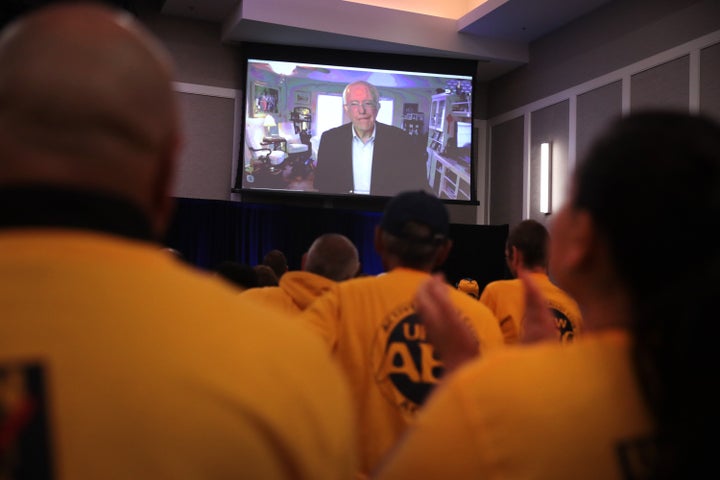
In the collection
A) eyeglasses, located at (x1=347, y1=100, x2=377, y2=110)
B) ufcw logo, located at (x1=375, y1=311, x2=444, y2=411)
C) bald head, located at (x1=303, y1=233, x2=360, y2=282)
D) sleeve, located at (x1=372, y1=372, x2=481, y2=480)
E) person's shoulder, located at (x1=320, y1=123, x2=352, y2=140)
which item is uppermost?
eyeglasses, located at (x1=347, y1=100, x2=377, y2=110)

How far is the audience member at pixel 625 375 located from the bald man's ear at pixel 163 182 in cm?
38

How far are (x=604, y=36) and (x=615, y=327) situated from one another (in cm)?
869

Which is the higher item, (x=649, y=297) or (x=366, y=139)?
(x=366, y=139)

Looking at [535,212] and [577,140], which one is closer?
[577,140]

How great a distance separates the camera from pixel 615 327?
84 cm

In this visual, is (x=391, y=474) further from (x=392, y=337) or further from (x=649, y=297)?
(x=392, y=337)

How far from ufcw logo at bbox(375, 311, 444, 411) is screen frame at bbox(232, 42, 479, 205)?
7.32m

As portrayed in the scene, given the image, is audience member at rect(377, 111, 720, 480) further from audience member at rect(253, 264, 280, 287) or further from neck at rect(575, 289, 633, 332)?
audience member at rect(253, 264, 280, 287)

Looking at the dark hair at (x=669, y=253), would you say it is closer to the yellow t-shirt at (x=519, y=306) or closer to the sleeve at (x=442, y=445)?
the sleeve at (x=442, y=445)

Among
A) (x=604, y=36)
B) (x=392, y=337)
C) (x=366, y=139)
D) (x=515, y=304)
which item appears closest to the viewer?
(x=392, y=337)

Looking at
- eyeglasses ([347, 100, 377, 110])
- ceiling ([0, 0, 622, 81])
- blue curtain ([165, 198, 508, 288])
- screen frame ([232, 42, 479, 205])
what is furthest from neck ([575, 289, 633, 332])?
eyeglasses ([347, 100, 377, 110])

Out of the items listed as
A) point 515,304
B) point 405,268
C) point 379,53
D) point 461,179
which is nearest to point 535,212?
point 461,179

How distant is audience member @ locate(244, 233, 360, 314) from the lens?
2695mm

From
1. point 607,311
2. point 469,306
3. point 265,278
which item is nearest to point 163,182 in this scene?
point 607,311
